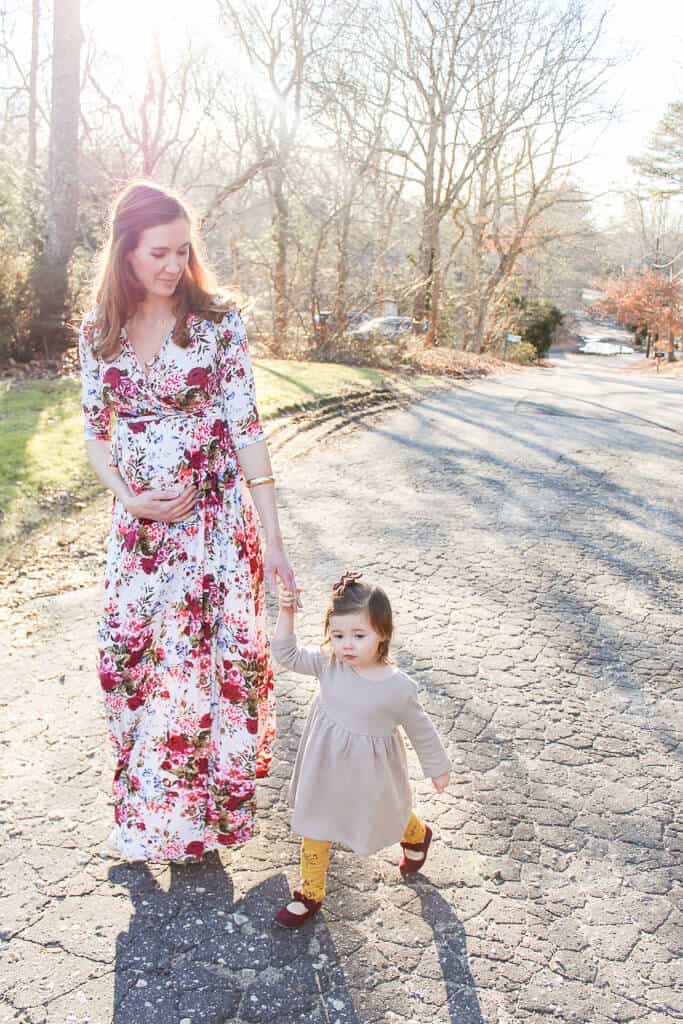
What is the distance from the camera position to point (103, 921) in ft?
8.10

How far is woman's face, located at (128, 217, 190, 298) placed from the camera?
2432 mm

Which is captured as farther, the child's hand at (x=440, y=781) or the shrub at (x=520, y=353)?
the shrub at (x=520, y=353)

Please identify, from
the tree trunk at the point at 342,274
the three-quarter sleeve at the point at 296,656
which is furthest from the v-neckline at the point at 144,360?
the tree trunk at the point at 342,274

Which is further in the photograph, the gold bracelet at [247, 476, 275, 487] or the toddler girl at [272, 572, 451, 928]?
the gold bracelet at [247, 476, 275, 487]

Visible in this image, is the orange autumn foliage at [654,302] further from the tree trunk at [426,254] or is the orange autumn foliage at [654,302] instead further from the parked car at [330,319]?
the parked car at [330,319]

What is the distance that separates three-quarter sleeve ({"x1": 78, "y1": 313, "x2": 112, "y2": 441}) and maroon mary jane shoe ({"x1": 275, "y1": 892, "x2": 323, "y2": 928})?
5.03ft

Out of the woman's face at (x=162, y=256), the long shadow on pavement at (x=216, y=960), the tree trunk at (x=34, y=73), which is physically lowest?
the long shadow on pavement at (x=216, y=960)

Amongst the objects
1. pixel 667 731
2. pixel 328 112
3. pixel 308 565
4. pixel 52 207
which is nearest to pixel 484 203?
pixel 328 112

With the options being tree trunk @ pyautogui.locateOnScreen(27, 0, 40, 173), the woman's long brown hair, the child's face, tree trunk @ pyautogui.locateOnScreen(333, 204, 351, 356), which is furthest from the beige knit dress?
tree trunk @ pyautogui.locateOnScreen(27, 0, 40, 173)

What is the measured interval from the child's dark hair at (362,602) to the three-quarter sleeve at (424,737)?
0.74ft

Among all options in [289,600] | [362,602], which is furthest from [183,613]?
[362,602]

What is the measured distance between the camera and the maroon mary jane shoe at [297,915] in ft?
8.04

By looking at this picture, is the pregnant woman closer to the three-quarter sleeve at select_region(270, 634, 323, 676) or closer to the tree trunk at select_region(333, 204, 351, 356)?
the three-quarter sleeve at select_region(270, 634, 323, 676)

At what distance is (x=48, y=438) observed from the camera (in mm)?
7609
